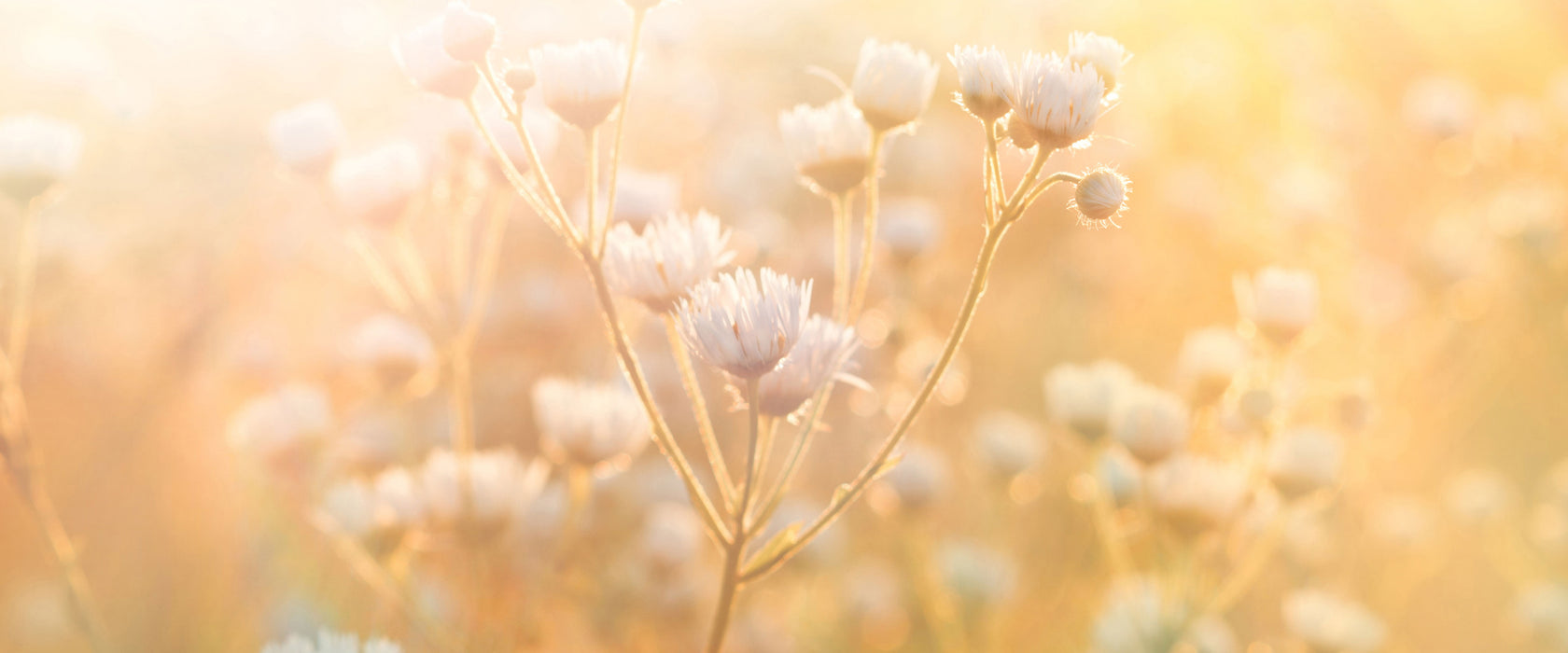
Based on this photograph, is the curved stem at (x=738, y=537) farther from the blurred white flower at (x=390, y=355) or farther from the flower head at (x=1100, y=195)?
the blurred white flower at (x=390, y=355)

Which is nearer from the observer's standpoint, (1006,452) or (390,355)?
(390,355)

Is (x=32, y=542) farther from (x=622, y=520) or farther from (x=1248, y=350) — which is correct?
(x=1248, y=350)

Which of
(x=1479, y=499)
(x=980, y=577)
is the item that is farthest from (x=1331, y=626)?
(x=1479, y=499)

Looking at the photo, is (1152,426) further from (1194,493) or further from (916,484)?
(916,484)

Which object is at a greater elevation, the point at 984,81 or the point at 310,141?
the point at 310,141

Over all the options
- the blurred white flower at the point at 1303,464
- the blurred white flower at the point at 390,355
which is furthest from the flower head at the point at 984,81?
the blurred white flower at the point at 390,355

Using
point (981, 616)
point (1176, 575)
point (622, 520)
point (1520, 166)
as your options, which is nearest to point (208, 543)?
point (622, 520)
